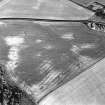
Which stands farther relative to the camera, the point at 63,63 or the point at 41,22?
the point at 41,22

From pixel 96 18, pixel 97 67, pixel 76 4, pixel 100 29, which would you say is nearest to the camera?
pixel 97 67

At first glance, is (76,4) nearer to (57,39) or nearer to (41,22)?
(41,22)

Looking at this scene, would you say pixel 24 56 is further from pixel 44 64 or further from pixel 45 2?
pixel 45 2

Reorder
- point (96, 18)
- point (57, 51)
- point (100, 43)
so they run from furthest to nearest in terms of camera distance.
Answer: point (96, 18), point (100, 43), point (57, 51)

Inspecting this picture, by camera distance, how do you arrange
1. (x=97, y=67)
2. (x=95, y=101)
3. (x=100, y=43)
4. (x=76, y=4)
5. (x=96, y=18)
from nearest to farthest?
(x=95, y=101)
(x=97, y=67)
(x=100, y=43)
(x=96, y=18)
(x=76, y=4)

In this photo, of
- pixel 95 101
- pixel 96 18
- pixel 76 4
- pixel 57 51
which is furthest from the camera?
pixel 76 4

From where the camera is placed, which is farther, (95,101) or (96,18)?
(96,18)

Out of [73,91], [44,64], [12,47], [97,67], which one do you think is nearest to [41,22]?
[12,47]

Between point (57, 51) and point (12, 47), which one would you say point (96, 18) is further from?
point (12, 47)

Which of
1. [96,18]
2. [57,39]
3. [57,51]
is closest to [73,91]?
[57,51]
